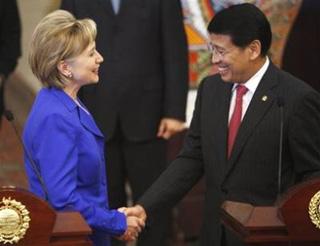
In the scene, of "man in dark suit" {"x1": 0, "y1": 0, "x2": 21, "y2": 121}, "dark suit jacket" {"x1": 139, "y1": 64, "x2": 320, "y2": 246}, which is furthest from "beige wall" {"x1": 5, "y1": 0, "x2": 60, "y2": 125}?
"dark suit jacket" {"x1": 139, "y1": 64, "x2": 320, "y2": 246}

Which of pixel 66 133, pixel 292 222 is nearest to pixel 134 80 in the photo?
pixel 66 133

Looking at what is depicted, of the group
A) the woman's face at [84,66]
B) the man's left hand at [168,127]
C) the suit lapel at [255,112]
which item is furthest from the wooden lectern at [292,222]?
the man's left hand at [168,127]

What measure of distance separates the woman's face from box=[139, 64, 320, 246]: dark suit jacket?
0.54 metres

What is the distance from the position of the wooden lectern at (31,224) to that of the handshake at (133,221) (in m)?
0.55

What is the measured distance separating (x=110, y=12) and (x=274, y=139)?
4.80 ft

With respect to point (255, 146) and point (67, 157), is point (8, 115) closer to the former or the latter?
point (67, 157)

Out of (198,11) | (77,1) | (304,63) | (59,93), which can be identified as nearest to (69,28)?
(59,93)

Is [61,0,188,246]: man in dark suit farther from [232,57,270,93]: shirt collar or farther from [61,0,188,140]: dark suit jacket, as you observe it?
[232,57,270,93]: shirt collar

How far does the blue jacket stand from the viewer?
144 inches

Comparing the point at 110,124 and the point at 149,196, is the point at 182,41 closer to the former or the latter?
the point at 110,124

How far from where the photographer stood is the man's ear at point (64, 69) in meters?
3.79

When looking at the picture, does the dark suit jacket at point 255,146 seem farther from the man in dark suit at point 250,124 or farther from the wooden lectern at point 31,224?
the wooden lectern at point 31,224

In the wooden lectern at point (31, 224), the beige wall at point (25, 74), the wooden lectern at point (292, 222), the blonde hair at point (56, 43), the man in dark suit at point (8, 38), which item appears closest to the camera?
the wooden lectern at point (31, 224)

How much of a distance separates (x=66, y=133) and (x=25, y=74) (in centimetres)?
284
